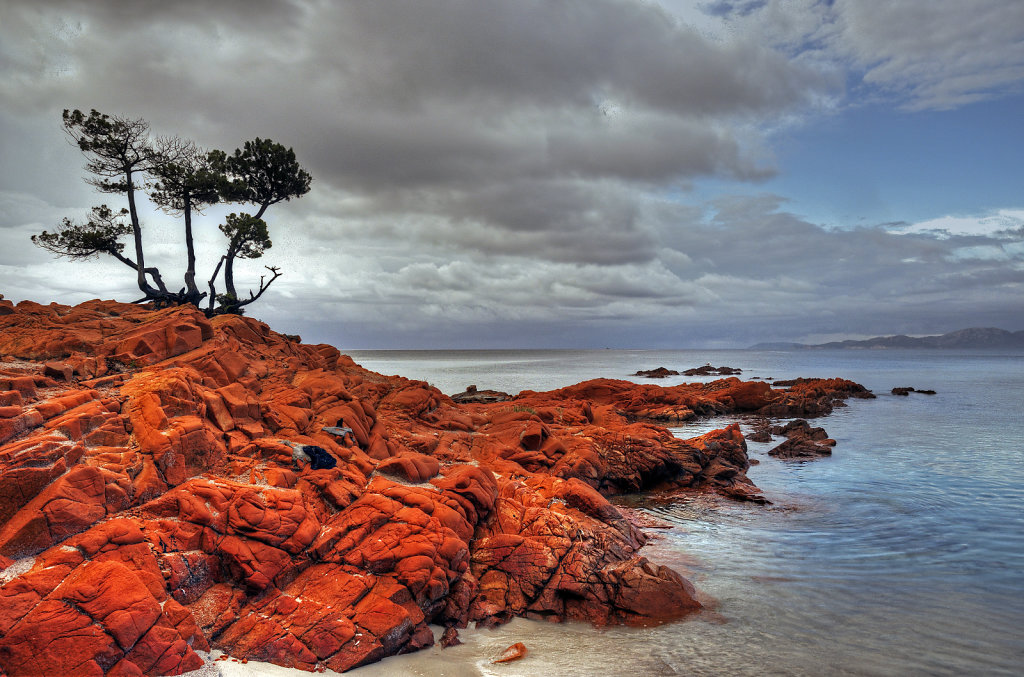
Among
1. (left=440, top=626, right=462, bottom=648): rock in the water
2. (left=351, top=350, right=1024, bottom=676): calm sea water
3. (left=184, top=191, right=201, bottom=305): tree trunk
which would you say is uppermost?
(left=184, top=191, right=201, bottom=305): tree trunk

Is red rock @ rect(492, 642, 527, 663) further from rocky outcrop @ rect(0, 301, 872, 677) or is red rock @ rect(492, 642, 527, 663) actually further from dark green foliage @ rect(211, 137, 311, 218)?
A: dark green foliage @ rect(211, 137, 311, 218)

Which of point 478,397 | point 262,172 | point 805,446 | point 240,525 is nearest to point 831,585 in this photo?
point 240,525

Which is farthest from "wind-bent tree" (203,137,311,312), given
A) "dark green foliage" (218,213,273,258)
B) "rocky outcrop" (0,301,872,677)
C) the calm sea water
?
the calm sea water

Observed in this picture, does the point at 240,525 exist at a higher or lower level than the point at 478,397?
higher

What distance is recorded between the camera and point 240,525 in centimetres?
1067

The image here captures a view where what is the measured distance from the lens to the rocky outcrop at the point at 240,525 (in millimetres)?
8344

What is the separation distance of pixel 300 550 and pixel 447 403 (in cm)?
1813

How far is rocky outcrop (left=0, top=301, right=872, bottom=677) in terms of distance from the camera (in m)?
8.34

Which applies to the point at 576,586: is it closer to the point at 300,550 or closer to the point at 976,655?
the point at 300,550

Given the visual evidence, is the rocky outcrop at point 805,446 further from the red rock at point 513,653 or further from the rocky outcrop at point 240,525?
the red rock at point 513,653

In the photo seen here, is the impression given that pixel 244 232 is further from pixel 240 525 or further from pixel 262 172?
pixel 240 525

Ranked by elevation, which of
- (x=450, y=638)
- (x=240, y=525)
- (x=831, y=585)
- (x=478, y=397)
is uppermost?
(x=240, y=525)

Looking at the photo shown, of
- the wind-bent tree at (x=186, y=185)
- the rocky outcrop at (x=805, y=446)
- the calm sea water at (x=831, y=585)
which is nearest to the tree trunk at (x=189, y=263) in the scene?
the wind-bent tree at (x=186, y=185)

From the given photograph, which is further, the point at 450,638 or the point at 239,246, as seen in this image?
the point at 239,246
